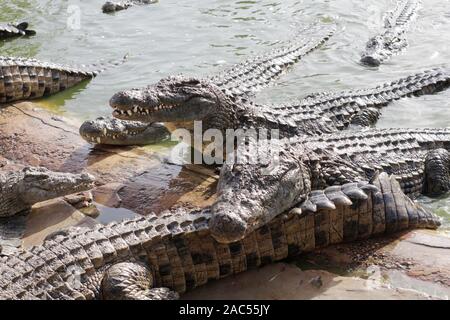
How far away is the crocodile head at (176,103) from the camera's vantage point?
5879 millimetres

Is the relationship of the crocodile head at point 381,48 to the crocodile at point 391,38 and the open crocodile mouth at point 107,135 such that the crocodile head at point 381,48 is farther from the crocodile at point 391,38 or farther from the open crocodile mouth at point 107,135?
the open crocodile mouth at point 107,135

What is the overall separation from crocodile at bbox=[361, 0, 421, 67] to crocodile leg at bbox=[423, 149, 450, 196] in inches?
140

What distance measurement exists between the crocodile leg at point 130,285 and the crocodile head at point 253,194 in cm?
56

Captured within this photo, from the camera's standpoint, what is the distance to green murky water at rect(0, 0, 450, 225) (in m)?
8.70

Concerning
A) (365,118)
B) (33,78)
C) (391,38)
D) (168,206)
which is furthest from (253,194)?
(391,38)

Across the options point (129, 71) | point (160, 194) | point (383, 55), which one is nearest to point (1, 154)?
point (160, 194)

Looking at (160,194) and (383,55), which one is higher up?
(383,55)

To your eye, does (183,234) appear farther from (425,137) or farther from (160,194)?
Result: (425,137)

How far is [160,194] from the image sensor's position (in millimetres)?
5695

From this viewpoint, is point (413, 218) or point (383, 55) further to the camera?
point (383, 55)

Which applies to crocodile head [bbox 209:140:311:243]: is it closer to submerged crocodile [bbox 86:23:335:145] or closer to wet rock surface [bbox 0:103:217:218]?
wet rock surface [bbox 0:103:217:218]

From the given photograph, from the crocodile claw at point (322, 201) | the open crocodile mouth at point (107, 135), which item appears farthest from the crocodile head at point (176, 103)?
the crocodile claw at point (322, 201)

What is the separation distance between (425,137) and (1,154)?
471 centimetres

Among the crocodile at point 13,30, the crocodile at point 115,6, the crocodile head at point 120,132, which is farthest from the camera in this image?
the crocodile at point 115,6
